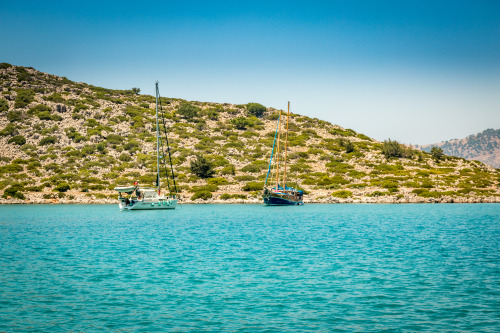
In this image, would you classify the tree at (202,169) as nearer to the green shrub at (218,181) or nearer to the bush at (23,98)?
the green shrub at (218,181)

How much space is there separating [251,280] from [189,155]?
76.3 m

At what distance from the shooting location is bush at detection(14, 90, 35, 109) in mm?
116494

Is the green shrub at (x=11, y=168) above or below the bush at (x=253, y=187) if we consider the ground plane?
above

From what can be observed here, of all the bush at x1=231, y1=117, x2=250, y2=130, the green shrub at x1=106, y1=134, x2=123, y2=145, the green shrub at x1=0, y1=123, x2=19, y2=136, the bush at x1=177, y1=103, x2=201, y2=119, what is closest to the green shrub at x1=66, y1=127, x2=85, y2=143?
the green shrub at x1=106, y1=134, x2=123, y2=145

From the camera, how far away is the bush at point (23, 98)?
11649 centimetres

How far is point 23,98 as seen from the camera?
12038cm

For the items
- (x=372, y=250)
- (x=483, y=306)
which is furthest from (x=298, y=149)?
(x=483, y=306)

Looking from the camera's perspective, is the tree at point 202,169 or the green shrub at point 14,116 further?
the green shrub at point 14,116

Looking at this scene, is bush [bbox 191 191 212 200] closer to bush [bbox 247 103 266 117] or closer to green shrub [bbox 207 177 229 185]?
green shrub [bbox 207 177 229 185]

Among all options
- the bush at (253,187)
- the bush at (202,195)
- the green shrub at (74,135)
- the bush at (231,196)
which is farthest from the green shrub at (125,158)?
the bush at (231,196)

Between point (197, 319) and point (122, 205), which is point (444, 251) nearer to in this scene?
point (197, 319)

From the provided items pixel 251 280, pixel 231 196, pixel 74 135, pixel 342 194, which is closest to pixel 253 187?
pixel 231 196

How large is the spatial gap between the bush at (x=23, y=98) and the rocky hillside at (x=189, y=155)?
0.29 meters

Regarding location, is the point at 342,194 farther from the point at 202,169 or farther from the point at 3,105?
the point at 3,105
